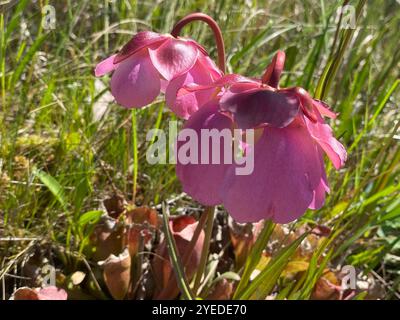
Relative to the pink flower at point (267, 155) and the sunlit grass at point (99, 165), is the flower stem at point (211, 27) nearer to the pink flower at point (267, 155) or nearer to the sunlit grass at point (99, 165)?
the pink flower at point (267, 155)

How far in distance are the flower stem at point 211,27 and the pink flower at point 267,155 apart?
0.50 ft

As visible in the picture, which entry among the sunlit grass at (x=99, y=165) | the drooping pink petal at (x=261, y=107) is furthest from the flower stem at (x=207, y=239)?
the drooping pink petal at (x=261, y=107)

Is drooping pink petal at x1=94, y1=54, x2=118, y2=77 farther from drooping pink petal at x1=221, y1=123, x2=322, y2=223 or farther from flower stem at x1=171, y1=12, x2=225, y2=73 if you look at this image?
drooping pink petal at x1=221, y1=123, x2=322, y2=223

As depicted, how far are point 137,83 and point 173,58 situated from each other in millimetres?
63

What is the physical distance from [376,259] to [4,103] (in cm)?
99

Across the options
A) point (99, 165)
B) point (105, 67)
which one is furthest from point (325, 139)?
point (99, 165)

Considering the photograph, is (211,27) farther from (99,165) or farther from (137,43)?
(99,165)

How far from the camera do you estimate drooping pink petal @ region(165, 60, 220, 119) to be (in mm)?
941

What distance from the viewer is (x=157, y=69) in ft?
3.10

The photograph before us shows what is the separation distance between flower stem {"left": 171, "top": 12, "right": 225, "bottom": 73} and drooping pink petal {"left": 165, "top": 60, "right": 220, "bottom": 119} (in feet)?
0.23
